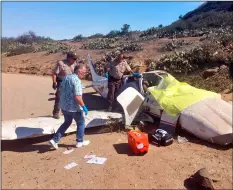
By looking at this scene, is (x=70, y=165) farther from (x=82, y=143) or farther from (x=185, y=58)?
(x=185, y=58)

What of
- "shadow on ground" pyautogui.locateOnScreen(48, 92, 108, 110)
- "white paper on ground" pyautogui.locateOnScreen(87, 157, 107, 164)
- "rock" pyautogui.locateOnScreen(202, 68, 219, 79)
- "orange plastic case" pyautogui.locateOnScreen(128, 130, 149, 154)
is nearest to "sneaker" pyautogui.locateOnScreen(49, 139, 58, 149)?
"white paper on ground" pyautogui.locateOnScreen(87, 157, 107, 164)

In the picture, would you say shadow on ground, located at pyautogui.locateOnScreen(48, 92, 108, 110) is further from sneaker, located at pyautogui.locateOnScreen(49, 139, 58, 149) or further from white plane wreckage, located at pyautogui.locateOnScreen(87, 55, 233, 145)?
sneaker, located at pyautogui.locateOnScreen(49, 139, 58, 149)

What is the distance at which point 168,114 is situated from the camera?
6500 mm

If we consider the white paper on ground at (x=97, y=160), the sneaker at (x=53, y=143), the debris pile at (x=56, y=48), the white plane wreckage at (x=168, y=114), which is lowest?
the white paper on ground at (x=97, y=160)

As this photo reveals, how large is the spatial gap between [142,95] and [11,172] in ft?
11.5

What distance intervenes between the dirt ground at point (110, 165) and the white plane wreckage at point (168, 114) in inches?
10.3

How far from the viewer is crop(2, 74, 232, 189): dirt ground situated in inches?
191

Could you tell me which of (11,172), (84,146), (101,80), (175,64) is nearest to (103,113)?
(84,146)

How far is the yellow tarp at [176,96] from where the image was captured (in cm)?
637

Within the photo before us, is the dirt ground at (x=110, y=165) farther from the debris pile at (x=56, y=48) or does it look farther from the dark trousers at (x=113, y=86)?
the debris pile at (x=56, y=48)

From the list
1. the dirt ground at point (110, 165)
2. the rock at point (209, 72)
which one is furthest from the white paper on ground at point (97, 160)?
the rock at point (209, 72)

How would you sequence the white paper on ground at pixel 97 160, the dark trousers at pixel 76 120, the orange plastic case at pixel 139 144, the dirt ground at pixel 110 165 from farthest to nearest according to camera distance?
the dark trousers at pixel 76 120
the orange plastic case at pixel 139 144
the white paper on ground at pixel 97 160
the dirt ground at pixel 110 165

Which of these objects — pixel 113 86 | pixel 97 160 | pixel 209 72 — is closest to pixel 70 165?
pixel 97 160

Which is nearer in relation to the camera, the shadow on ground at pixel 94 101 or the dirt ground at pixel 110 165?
the dirt ground at pixel 110 165
